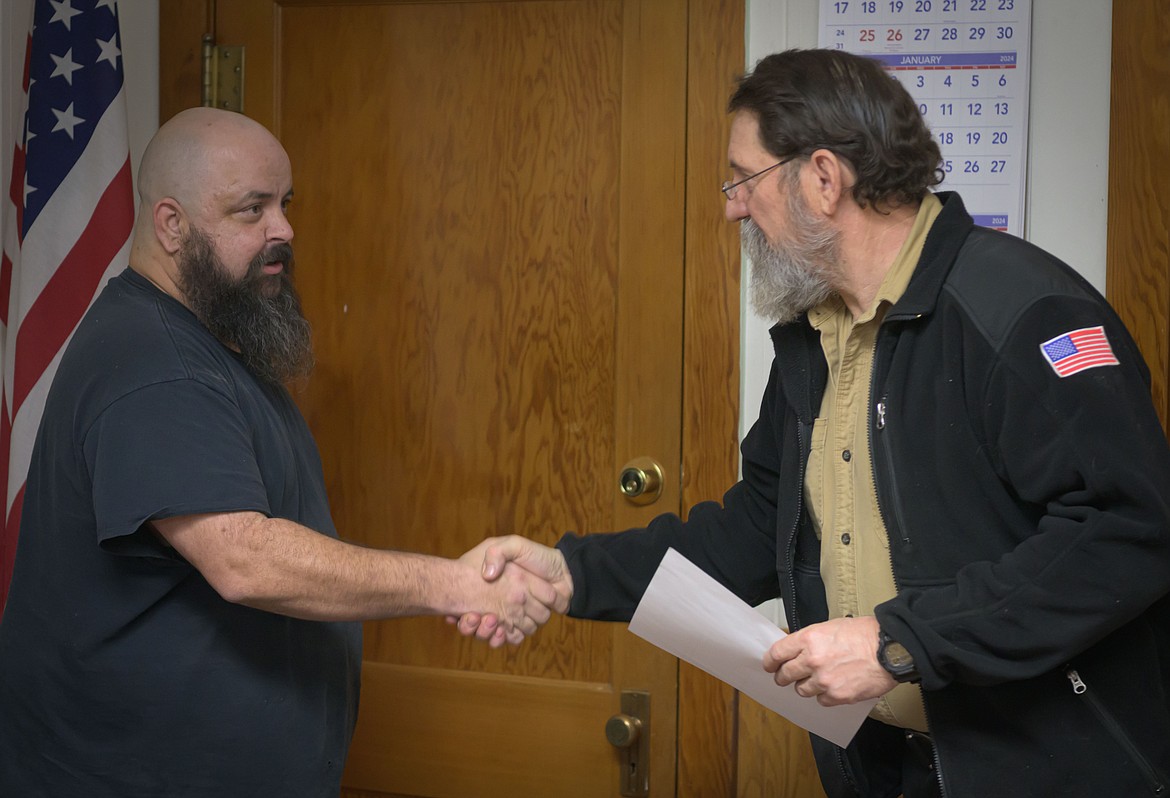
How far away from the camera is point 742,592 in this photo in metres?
2.10

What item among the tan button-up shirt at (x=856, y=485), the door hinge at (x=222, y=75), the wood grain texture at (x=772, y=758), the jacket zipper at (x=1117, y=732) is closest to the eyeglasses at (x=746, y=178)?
the tan button-up shirt at (x=856, y=485)

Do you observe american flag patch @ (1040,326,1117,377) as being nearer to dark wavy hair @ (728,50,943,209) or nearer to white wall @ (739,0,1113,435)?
dark wavy hair @ (728,50,943,209)

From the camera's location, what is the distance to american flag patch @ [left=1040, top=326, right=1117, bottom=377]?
4.71ft

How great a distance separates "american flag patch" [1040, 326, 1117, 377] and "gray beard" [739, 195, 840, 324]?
1.36ft

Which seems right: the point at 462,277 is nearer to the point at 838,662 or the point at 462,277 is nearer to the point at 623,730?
the point at 623,730

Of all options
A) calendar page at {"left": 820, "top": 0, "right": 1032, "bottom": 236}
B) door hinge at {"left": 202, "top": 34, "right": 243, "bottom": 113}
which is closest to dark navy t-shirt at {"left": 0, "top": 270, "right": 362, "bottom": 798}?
door hinge at {"left": 202, "top": 34, "right": 243, "bottom": 113}

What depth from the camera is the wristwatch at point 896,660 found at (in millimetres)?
1485

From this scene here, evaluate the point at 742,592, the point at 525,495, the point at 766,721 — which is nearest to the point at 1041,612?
the point at 742,592

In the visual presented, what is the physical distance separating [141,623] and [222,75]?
1.62 m

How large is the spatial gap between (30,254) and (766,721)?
2.05 m

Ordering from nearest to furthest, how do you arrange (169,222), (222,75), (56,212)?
(169,222) < (56,212) < (222,75)

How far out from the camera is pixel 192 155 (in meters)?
2.05

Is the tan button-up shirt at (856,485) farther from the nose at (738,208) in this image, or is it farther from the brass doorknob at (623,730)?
the brass doorknob at (623,730)

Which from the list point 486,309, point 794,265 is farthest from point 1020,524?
point 486,309
